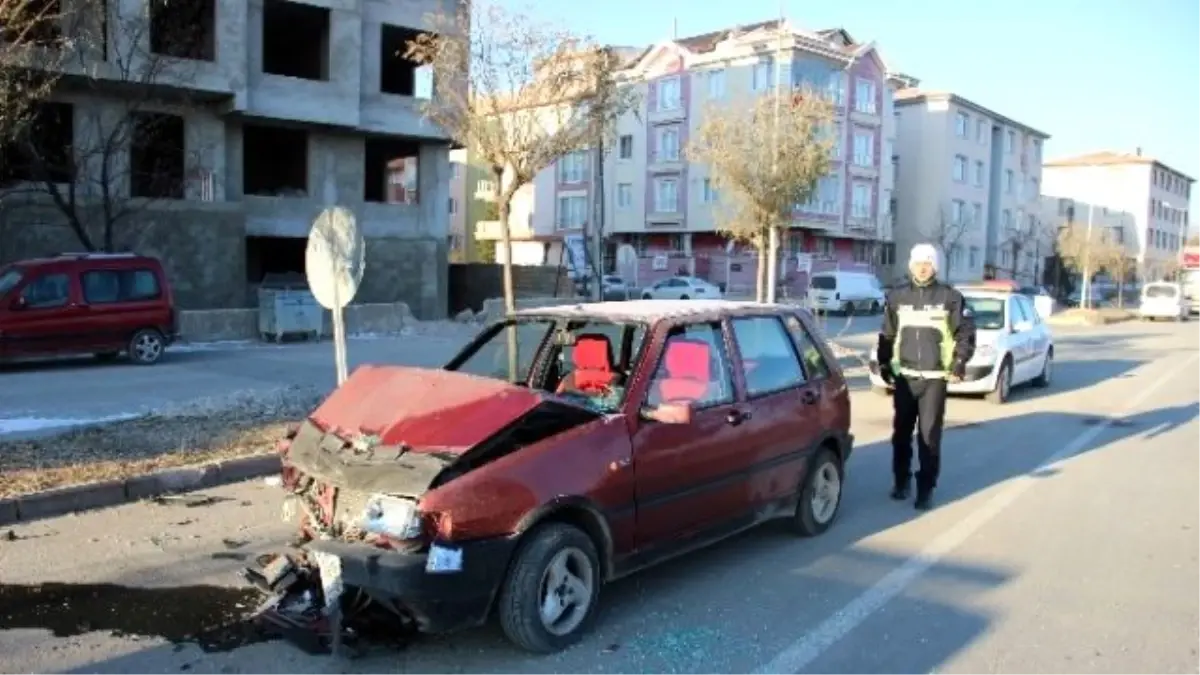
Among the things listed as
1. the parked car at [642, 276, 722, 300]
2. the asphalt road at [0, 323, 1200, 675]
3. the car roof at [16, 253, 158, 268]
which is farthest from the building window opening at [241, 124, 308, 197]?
the asphalt road at [0, 323, 1200, 675]

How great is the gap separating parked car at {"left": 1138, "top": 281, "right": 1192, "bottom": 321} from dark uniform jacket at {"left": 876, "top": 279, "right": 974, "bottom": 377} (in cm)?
4242

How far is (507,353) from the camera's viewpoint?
6062 mm

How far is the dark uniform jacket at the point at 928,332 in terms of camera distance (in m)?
7.19

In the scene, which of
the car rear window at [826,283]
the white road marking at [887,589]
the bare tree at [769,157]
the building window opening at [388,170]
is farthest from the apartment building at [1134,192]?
the white road marking at [887,589]

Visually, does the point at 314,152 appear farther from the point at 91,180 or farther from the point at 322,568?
the point at 322,568

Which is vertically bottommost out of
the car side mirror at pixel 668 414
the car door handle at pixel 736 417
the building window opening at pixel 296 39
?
the car door handle at pixel 736 417

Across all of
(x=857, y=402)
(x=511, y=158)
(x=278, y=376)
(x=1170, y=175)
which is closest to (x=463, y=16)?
(x=511, y=158)

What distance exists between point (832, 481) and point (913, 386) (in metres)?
1.17

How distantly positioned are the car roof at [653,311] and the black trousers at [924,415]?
1720 millimetres

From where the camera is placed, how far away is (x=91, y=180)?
22.8 m

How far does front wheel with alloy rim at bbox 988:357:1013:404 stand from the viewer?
44.9ft

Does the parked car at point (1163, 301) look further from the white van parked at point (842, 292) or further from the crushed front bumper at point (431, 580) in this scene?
the crushed front bumper at point (431, 580)

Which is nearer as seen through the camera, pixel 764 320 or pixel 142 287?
pixel 764 320

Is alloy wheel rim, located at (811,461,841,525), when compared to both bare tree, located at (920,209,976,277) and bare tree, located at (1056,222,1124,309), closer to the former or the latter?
bare tree, located at (1056,222,1124,309)
